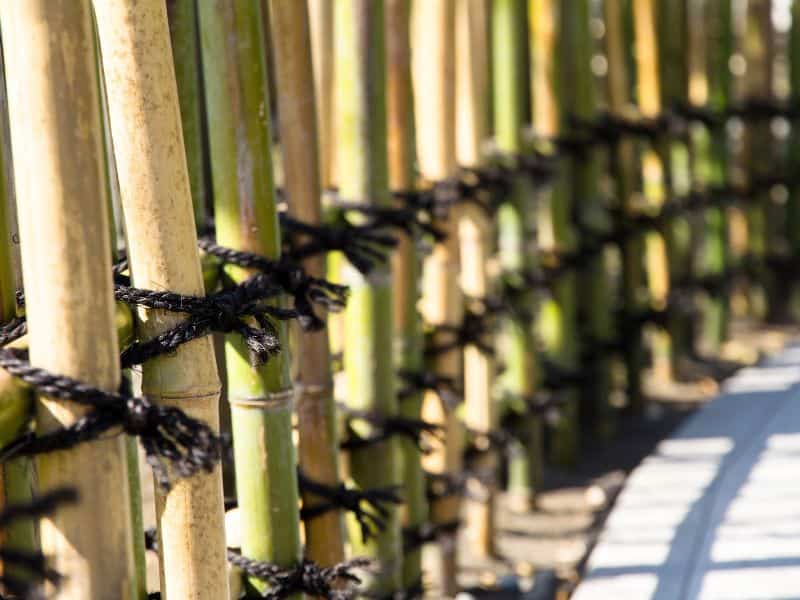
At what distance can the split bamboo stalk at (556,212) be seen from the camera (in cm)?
330

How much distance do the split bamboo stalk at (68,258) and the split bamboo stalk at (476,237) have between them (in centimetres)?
173

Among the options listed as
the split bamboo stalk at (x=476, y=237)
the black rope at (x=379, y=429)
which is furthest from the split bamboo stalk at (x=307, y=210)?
the split bamboo stalk at (x=476, y=237)

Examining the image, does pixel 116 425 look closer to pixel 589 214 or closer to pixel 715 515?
pixel 715 515

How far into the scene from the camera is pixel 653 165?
396 centimetres


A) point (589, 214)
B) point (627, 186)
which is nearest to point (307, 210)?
point (589, 214)

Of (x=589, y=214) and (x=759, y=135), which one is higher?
(x=759, y=135)

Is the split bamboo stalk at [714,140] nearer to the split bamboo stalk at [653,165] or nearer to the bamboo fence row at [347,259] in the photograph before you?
the bamboo fence row at [347,259]

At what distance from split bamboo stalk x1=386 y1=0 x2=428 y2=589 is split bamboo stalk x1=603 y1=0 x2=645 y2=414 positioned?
1.51 m

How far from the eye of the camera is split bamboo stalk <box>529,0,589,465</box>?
330 centimetres

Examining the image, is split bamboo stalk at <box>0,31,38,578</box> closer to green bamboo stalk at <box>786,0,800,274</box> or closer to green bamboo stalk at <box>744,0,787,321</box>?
green bamboo stalk at <box>744,0,787,321</box>

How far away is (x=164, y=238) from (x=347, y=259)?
62cm

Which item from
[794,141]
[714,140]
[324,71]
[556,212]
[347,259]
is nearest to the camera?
[347,259]

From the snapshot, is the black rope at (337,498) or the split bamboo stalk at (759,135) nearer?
the black rope at (337,498)

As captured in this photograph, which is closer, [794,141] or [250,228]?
[250,228]
